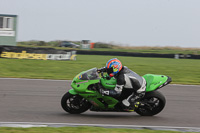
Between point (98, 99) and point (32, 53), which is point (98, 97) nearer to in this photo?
point (98, 99)

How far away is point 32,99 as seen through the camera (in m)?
8.85

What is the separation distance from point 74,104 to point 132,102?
4.07 ft

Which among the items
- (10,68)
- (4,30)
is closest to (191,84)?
(10,68)

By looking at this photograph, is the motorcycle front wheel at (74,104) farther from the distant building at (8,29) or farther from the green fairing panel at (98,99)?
the distant building at (8,29)

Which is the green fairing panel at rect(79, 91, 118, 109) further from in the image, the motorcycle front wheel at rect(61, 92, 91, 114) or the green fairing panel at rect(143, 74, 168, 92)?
the green fairing panel at rect(143, 74, 168, 92)

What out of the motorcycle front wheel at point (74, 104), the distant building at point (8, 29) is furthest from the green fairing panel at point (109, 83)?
the distant building at point (8, 29)

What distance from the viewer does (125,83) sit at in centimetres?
690

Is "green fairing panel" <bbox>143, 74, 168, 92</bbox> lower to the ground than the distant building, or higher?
lower

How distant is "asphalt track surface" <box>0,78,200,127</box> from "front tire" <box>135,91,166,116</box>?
0.13 m

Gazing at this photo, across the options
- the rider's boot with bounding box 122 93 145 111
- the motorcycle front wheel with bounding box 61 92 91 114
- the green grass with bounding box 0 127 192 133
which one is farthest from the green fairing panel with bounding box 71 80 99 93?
the green grass with bounding box 0 127 192 133

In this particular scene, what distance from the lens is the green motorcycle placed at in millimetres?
6918

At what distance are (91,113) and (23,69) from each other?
9561 mm

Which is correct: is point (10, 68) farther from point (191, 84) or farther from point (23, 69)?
point (191, 84)

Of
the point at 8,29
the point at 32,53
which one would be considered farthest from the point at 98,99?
the point at 8,29
